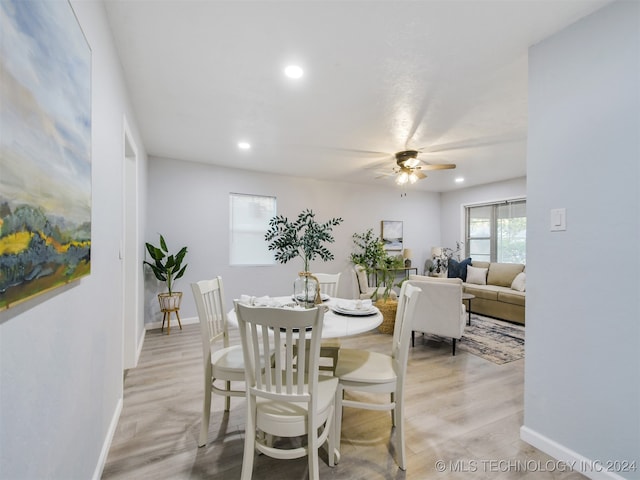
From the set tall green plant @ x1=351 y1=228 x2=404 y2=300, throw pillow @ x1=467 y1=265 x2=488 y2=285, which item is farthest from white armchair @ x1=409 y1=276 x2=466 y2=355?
throw pillow @ x1=467 y1=265 x2=488 y2=285

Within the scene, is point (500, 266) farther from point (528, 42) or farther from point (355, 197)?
point (528, 42)

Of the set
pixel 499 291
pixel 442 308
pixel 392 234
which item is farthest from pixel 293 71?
pixel 392 234

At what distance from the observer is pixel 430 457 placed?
176 cm

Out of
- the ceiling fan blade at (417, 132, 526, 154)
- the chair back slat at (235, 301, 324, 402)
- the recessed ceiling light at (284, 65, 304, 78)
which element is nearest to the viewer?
the chair back slat at (235, 301, 324, 402)

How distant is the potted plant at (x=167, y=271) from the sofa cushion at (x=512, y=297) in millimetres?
4976

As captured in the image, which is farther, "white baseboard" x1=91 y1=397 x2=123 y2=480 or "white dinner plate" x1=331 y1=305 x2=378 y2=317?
"white dinner plate" x1=331 y1=305 x2=378 y2=317

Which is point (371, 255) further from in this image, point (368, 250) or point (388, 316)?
point (388, 316)

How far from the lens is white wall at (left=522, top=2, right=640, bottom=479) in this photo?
145 centimetres

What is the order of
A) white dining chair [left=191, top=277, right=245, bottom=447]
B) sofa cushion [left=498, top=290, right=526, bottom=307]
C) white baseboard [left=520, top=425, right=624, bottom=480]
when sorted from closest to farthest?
white baseboard [left=520, top=425, right=624, bottom=480]
white dining chair [left=191, top=277, right=245, bottom=447]
sofa cushion [left=498, top=290, right=526, bottom=307]

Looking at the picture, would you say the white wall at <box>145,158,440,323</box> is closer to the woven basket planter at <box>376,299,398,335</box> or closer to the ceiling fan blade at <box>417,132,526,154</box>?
the woven basket planter at <box>376,299,398,335</box>

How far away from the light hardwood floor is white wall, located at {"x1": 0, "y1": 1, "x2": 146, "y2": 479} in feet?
0.81

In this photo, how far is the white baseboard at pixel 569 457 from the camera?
1.54 meters

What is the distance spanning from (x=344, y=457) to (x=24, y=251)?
6.03 ft

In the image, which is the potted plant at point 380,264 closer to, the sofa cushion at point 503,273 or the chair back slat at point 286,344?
the sofa cushion at point 503,273
